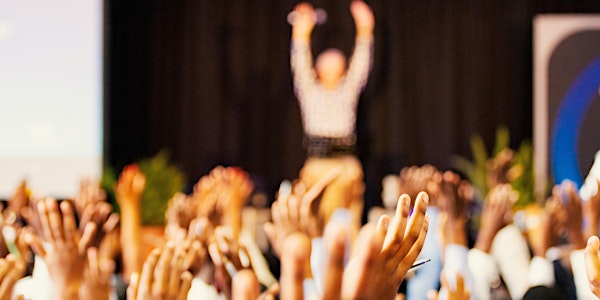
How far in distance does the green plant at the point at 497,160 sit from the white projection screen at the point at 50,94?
2.94m

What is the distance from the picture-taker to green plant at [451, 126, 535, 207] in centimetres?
659

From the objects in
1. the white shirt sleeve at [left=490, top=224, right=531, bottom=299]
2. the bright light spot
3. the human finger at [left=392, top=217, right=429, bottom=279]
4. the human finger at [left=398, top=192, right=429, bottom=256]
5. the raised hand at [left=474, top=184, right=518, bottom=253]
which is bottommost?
the white shirt sleeve at [left=490, top=224, right=531, bottom=299]

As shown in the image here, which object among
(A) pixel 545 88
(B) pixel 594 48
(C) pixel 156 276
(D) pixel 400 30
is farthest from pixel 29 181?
(C) pixel 156 276

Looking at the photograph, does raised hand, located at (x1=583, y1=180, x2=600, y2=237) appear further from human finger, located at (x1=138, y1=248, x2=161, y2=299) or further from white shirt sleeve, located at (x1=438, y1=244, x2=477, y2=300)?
human finger, located at (x1=138, y1=248, x2=161, y2=299)

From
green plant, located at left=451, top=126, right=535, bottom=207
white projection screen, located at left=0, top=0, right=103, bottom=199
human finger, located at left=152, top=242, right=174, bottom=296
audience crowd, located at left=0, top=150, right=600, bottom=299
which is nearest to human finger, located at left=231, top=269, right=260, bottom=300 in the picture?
audience crowd, located at left=0, top=150, right=600, bottom=299

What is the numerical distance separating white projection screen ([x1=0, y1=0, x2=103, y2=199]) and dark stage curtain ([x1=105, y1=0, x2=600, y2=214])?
863 mm

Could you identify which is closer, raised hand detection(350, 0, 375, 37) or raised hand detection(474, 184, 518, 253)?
raised hand detection(474, 184, 518, 253)

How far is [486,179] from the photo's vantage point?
6.96m

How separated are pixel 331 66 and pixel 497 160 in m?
2.07

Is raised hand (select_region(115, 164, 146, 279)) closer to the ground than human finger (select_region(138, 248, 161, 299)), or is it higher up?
closer to the ground

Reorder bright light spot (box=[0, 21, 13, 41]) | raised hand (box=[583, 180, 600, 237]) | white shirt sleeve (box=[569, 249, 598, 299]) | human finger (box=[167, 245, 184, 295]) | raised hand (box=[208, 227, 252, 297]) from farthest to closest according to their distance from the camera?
bright light spot (box=[0, 21, 13, 41])
white shirt sleeve (box=[569, 249, 598, 299])
raised hand (box=[583, 180, 600, 237])
raised hand (box=[208, 227, 252, 297])
human finger (box=[167, 245, 184, 295])

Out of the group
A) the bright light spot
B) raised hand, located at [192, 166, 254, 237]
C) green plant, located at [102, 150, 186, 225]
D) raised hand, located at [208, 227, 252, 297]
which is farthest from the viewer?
the bright light spot

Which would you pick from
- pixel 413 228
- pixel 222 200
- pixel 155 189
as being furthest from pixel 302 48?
pixel 413 228

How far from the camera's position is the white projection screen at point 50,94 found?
624 centimetres
